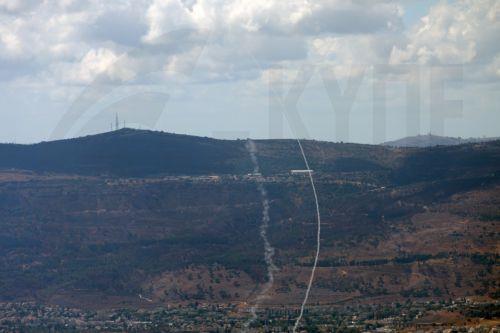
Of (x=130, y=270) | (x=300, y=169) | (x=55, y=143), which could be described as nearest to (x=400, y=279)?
(x=130, y=270)

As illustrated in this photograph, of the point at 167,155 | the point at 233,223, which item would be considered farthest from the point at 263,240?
the point at 167,155

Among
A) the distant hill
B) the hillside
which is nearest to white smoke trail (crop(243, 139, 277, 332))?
the hillside

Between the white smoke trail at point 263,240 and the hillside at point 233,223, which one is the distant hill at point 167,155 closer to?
the hillside at point 233,223

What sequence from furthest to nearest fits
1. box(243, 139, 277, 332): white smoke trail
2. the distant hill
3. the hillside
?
the distant hill → the hillside → box(243, 139, 277, 332): white smoke trail

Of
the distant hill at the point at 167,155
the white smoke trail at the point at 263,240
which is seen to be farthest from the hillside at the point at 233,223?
the white smoke trail at the point at 263,240

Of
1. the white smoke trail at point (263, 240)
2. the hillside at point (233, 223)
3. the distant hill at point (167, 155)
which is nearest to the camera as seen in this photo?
the white smoke trail at point (263, 240)

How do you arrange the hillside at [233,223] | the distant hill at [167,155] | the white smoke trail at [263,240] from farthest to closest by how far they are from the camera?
the distant hill at [167,155] < the hillside at [233,223] < the white smoke trail at [263,240]

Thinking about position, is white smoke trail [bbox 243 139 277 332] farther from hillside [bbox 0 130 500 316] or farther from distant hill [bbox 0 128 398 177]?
distant hill [bbox 0 128 398 177]
